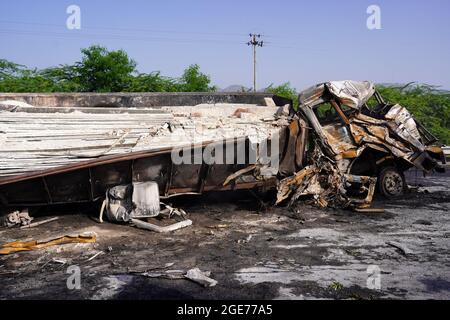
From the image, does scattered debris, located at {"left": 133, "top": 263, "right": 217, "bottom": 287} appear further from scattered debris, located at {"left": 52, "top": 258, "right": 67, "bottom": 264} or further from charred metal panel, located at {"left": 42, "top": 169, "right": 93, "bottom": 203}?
charred metal panel, located at {"left": 42, "top": 169, "right": 93, "bottom": 203}

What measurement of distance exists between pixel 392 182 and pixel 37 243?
24.3ft

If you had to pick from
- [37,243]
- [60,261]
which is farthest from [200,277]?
[37,243]

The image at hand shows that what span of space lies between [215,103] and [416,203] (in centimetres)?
530

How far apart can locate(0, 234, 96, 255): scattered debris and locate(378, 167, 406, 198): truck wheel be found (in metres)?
6.35

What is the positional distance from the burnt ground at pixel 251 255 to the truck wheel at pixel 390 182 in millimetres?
898

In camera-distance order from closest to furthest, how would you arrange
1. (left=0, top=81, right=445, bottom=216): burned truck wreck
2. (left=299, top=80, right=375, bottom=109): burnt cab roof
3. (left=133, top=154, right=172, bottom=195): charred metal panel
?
(left=0, top=81, right=445, bottom=216): burned truck wreck, (left=133, top=154, right=172, bottom=195): charred metal panel, (left=299, top=80, right=375, bottom=109): burnt cab roof

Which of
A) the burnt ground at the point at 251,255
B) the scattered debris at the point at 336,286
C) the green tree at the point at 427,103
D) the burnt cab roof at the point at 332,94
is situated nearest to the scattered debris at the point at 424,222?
the burnt ground at the point at 251,255

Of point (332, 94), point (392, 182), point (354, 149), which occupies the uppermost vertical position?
point (332, 94)

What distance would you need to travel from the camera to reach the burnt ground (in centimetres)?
459

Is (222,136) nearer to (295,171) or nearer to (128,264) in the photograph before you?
(295,171)

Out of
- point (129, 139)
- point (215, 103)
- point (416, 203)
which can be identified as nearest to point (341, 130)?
point (416, 203)

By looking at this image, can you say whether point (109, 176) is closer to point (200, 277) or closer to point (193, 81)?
point (200, 277)

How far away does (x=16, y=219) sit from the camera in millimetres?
6883

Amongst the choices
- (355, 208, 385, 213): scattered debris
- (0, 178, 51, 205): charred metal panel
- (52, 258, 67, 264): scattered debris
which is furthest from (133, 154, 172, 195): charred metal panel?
(355, 208, 385, 213): scattered debris
